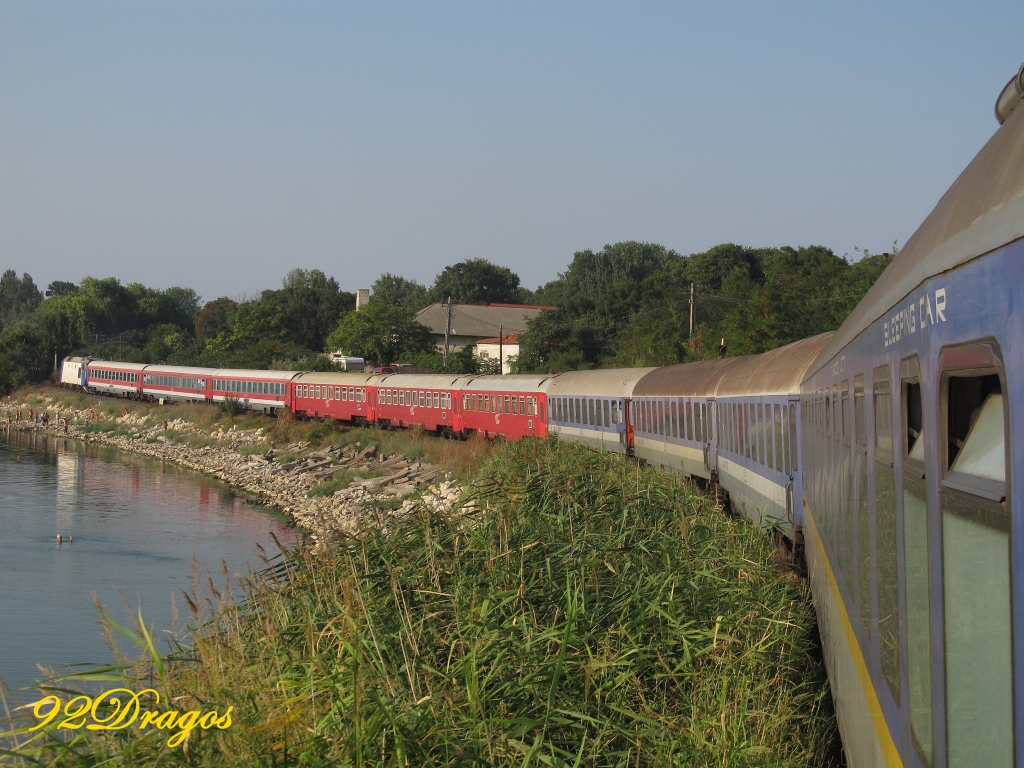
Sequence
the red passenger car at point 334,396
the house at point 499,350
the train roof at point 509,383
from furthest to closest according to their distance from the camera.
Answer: the house at point 499,350 < the red passenger car at point 334,396 < the train roof at point 509,383

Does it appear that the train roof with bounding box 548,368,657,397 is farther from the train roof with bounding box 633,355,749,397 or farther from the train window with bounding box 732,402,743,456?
the train window with bounding box 732,402,743,456

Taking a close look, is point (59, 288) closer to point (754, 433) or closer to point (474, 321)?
point (474, 321)

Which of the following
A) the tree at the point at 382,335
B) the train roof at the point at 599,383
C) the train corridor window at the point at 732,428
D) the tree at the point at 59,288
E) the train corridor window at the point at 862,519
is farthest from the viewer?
the tree at the point at 59,288

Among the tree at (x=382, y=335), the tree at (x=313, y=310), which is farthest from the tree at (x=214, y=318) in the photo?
the tree at (x=382, y=335)

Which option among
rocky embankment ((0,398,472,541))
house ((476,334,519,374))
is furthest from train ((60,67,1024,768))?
house ((476,334,519,374))

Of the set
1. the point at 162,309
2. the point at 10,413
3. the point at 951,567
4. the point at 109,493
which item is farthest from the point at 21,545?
the point at 162,309

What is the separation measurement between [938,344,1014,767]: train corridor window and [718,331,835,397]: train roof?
715 centimetres

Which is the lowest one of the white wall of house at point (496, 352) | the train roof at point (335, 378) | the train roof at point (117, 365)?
the train roof at point (335, 378)

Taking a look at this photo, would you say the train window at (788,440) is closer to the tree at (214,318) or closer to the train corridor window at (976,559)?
the train corridor window at (976,559)

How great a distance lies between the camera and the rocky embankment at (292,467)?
2719 centimetres

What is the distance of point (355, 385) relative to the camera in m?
45.4

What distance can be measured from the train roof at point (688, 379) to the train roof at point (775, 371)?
0.74 meters

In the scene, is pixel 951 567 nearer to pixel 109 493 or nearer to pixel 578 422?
pixel 578 422

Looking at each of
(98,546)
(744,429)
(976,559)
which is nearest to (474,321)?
(98,546)
